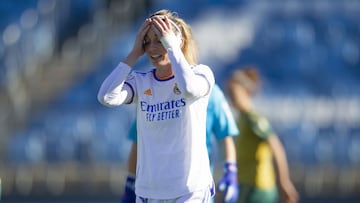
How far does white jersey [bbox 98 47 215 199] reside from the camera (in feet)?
17.5

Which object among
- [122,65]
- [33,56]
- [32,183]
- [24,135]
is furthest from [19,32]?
[122,65]

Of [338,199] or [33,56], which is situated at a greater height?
[33,56]

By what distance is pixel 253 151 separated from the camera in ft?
26.5

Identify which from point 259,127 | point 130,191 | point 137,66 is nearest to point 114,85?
point 130,191

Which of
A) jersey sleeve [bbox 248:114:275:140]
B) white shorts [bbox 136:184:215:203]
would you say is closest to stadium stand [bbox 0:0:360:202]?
jersey sleeve [bbox 248:114:275:140]

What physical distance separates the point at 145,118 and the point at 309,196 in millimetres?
8320

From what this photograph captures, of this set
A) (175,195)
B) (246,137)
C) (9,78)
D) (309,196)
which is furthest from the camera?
(9,78)

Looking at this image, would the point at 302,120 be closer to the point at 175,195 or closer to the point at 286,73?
the point at 286,73

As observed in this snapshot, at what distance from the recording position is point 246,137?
8086mm

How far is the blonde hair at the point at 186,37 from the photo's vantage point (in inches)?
212

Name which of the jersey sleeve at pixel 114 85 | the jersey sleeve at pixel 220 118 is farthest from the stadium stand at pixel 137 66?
the jersey sleeve at pixel 114 85

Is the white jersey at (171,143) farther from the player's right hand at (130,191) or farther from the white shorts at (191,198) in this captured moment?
the player's right hand at (130,191)

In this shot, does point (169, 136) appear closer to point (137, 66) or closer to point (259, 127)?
point (259, 127)

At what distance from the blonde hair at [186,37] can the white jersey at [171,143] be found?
0.40 feet
